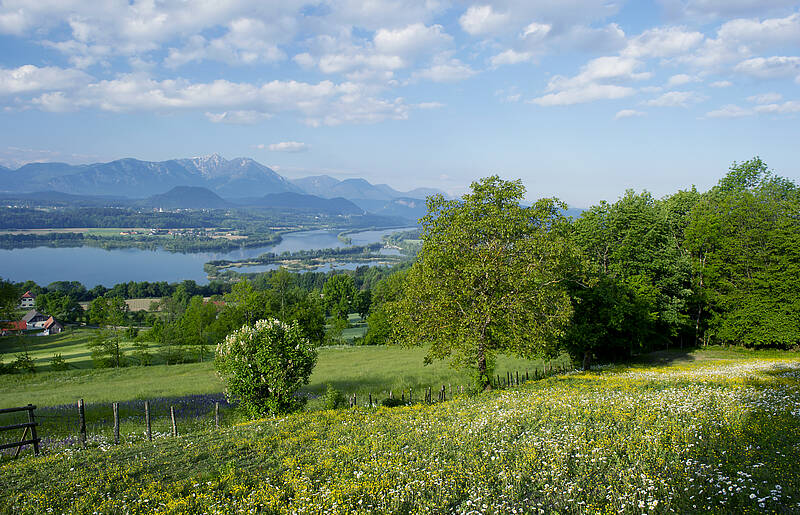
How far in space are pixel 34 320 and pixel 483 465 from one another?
141 m

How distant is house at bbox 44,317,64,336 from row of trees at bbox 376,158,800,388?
4335 inches

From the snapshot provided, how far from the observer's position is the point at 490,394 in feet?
69.6

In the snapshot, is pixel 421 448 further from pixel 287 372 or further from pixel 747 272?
pixel 747 272

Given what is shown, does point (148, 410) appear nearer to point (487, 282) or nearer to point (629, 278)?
point (487, 282)

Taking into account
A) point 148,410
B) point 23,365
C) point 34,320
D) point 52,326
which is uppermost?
point 148,410

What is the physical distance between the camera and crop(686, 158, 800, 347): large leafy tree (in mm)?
39156

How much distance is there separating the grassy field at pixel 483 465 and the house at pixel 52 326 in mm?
116193

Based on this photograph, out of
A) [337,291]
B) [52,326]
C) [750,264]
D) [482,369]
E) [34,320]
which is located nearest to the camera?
[482,369]

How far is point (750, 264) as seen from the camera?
4134 cm

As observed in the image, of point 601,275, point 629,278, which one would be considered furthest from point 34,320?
point 629,278

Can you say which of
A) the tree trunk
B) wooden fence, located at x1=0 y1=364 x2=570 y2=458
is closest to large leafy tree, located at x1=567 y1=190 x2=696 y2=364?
wooden fence, located at x1=0 y1=364 x2=570 y2=458

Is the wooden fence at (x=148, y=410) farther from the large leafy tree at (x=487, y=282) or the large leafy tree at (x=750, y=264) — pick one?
the large leafy tree at (x=750, y=264)

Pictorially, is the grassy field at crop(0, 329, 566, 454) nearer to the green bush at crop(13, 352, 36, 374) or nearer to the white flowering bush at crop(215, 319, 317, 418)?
the white flowering bush at crop(215, 319, 317, 418)

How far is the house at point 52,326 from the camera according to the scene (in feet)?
336
